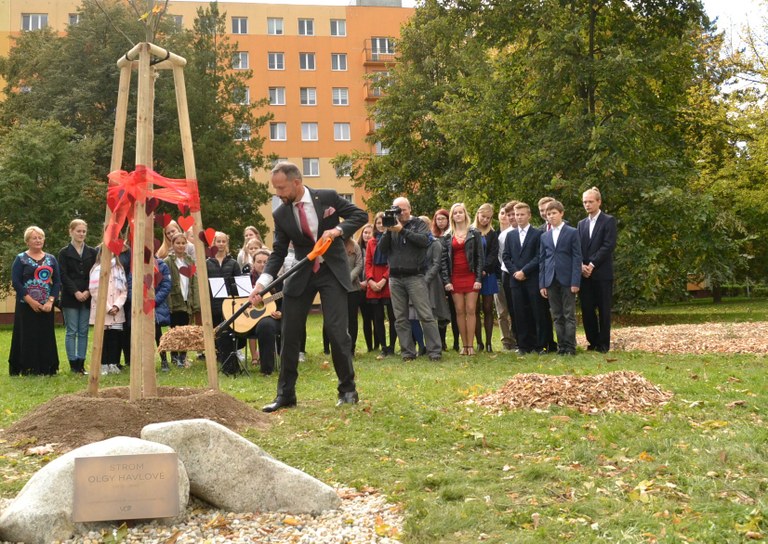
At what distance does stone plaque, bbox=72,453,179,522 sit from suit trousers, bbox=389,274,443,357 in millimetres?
8465

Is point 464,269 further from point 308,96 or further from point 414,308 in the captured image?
point 308,96

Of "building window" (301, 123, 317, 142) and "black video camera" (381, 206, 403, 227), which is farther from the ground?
"building window" (301, 123, 317, 142)

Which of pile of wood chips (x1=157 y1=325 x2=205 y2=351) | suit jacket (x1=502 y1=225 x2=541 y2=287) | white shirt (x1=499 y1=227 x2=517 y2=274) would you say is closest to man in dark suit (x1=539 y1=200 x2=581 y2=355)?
suit jacket (x1=502 y1=225 x2=541 y2=287)

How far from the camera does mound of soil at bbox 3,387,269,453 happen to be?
264 inches

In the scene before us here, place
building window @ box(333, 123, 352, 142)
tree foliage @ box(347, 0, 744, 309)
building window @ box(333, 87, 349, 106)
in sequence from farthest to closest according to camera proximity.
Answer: building window @ box(333, 87, 349, 106)
building window @ box(333, 123, 352, 142)
tree foliage @ box(347, 0, 744, 309)

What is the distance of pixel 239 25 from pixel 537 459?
56.4 m

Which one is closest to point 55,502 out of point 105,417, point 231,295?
point 105,417

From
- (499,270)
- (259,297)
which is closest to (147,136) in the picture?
(259,297)

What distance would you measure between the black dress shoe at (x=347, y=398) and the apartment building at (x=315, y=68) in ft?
162

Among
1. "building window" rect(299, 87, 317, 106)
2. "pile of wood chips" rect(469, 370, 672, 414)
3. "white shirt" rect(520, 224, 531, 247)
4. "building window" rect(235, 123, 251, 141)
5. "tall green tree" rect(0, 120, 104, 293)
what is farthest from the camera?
"building window" rect(299, 87, 317, 106)

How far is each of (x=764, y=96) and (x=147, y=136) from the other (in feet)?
91.9

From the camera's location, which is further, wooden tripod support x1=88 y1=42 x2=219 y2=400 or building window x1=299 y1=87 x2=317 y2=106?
building window x1=299 y1=87 x2=317 y2=106

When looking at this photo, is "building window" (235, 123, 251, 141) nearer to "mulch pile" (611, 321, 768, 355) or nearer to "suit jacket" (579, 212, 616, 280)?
A: "mulch pile" (611, 321, 768, 355)

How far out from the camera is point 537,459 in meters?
6.03
